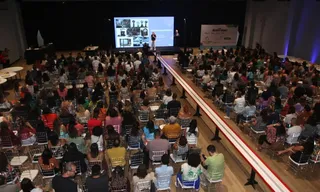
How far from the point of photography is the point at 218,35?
21.2 metres

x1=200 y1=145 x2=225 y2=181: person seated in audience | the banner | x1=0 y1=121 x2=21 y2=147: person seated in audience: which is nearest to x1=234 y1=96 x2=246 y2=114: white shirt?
x1=200 y1=145 x2=225 y2=181: person seated in audience

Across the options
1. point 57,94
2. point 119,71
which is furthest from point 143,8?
point 57,94

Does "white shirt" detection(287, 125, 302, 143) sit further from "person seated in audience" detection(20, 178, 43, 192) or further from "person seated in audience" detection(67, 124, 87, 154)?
"person seated in audience" detection(20, 178, 43, 192)

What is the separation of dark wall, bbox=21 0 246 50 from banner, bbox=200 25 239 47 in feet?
2.47

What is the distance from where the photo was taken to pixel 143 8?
20.0 m

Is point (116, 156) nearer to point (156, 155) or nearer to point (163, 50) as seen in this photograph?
point (156, 155)

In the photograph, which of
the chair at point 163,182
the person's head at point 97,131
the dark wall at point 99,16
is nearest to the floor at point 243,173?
the chair at point 163,182

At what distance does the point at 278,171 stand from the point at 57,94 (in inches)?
267

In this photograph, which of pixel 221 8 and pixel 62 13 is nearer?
pixel 62 13

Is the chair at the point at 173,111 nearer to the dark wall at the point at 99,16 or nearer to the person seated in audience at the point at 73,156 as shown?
the person seated in audience at the point at 73,156

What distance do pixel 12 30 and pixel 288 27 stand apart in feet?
57.4

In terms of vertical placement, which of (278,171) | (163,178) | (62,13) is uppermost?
(62,13)

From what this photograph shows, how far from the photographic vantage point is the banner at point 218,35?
2092cm

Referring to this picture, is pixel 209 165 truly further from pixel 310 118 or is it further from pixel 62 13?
pixel 62 13
